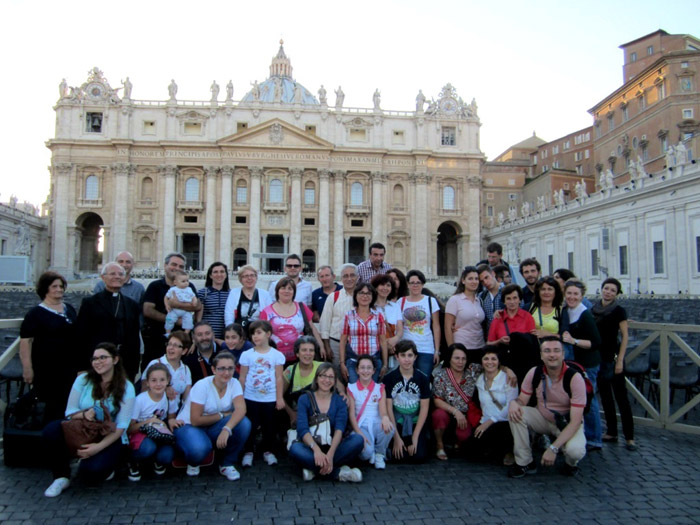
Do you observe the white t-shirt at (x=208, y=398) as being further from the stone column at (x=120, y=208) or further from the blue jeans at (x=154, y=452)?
the stone column at (x=120, y=208)

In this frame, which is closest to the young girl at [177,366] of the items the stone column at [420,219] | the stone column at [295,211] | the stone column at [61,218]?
the stone column at [295,211]

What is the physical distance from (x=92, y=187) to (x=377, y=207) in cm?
2631

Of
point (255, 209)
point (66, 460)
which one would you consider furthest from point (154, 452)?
point (255, 209)

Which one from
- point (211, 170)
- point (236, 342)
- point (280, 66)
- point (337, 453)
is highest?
point (280, 66)

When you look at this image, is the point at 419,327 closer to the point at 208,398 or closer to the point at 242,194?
the point at 208,398

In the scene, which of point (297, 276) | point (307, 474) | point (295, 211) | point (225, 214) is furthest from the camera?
point (295, 211)

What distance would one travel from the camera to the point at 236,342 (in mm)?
6664

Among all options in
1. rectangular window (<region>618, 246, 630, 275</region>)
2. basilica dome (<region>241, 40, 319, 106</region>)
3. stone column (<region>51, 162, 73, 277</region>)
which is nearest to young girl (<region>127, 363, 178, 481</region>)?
rectangular window (<region>618, 246, 630, 275</region>)

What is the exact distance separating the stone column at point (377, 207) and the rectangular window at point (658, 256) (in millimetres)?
23742

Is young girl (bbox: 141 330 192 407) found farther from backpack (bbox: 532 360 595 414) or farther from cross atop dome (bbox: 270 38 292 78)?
cross atop dome (bbox: 270 38 292 78)

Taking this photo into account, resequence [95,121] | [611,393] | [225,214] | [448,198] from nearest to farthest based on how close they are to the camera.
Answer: [611,393] → [225,214] → [95,121] → [448,198]

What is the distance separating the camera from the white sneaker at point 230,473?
5641 millimetres

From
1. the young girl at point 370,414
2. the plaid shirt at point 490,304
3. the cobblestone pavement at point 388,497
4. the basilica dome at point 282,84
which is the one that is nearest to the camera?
the cobblestone pavement at point 388,497

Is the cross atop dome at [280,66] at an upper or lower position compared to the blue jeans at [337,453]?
upper
